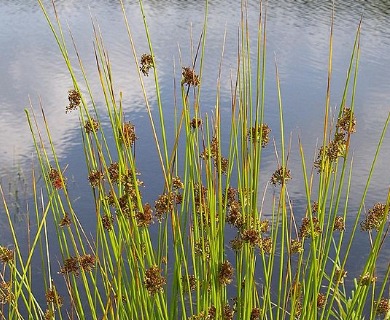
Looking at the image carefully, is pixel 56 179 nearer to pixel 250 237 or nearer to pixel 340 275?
pixel 250 237

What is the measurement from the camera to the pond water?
5840 millimetres

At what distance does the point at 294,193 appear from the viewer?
524 centimetres

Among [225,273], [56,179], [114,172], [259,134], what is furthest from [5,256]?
[259,134]

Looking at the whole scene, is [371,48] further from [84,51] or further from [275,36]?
[84,51]

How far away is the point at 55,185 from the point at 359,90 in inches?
257

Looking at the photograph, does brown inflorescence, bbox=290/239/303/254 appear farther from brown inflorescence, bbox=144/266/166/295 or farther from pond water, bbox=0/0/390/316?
pond water, bbox=0/0/390/316

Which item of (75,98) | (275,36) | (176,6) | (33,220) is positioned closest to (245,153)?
(75,98)

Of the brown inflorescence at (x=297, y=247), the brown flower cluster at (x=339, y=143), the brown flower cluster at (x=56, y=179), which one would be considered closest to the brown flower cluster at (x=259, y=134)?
the brown flower cluster at (x=339, y=143)

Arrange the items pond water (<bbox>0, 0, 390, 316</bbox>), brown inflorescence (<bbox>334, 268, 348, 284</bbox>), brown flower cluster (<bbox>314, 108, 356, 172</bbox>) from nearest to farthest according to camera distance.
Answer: brown flower cluster (<bbox>314, 108, 356, 172</bbox>)
brown inflorescence (<bbox>334, 268, 348, 284</bbox>)
pond water (<bbox>0, 0, 390, 316</bbox>)

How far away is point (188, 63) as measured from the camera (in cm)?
823

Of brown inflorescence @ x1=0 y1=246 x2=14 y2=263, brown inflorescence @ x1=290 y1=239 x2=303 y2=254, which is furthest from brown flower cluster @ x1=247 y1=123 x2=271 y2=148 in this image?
brown inflorescence @ x1=0 y1=246 x2=14 y2=263

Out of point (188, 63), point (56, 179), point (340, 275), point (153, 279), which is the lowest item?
point (188, 63)

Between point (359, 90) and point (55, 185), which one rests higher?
point (55, 185)

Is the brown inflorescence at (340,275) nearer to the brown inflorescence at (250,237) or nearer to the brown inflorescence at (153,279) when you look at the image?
the brown inflorescence at (250,237)
